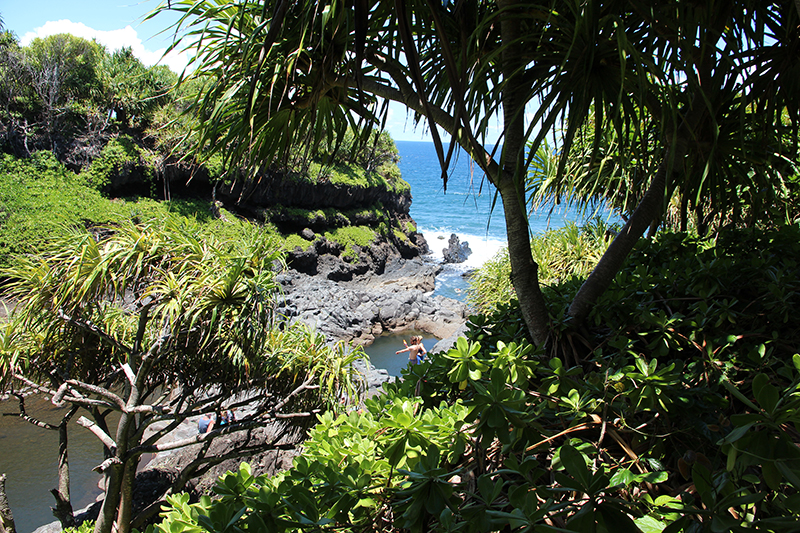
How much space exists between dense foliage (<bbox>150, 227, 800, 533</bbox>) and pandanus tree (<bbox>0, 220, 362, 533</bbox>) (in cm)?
237

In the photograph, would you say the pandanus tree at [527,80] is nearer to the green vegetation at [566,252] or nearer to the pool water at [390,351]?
the green vegetation at [566,252]

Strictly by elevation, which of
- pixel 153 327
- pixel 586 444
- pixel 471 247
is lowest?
pixel 471 247

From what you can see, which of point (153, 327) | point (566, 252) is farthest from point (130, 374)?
point (566, 252)

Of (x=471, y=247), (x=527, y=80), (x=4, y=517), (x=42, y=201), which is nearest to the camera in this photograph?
(x=527, y=80)

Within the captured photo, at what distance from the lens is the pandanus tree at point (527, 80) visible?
156 centimetres

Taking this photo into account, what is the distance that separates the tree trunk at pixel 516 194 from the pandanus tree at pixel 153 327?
7.77 ft

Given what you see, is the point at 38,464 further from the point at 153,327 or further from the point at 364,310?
the point at 364,310

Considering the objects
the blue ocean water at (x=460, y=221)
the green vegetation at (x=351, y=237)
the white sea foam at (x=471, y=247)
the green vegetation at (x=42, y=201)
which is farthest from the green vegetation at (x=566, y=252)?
the white sea foam at (x=471, y=247)

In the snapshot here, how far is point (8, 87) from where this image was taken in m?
12.0

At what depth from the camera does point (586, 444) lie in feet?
3.24

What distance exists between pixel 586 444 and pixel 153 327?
366 cm

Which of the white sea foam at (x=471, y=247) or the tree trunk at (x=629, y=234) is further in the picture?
the white sea foam at (x=471, y=247)

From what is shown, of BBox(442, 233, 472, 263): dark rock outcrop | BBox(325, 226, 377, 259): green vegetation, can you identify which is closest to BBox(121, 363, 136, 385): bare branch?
BBox(325, 226, 377, 259): green vegetation

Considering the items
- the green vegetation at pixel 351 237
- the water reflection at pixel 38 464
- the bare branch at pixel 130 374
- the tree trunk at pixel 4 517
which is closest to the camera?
the tree trunk at pixel 4 517
